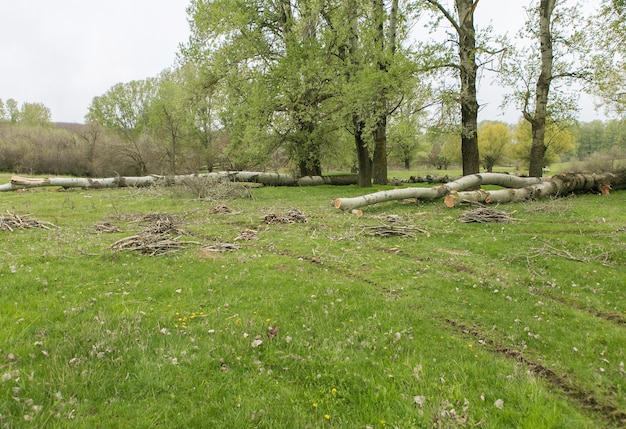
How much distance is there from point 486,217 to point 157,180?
2317 centimetres

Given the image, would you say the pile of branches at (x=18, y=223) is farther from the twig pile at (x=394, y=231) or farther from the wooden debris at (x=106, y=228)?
the twig pile at (x=394, y=231)

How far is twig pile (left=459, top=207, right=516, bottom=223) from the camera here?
12.9 metres

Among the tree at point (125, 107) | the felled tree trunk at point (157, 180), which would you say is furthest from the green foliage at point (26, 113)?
the felled tree trunk at point (157, 180)

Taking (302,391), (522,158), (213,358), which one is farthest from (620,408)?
(522,158)

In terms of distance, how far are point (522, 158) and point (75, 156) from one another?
6866cm

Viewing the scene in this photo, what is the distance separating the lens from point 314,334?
5070 millimetres

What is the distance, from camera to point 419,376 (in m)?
4.06

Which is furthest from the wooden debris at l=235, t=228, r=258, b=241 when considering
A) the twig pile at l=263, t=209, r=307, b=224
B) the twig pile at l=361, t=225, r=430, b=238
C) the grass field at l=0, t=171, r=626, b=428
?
the twig pile at l=361, t=225, r=430, b=238

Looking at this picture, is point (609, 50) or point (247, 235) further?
point (609, 50)

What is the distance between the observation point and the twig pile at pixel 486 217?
12873mm

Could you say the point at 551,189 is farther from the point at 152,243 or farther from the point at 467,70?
the point at 152,243

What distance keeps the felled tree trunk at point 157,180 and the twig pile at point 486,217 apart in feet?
54.7

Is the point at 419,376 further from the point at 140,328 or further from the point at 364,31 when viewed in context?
the point at 364,31

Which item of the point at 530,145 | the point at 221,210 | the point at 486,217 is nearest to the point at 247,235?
the point at 221,210
